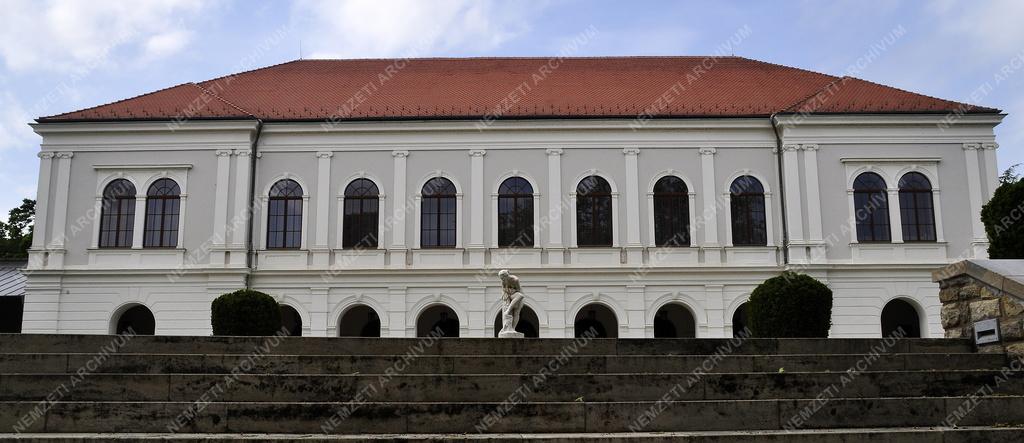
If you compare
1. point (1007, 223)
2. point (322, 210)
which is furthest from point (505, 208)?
point (1007, 223)

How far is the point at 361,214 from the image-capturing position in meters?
27.0

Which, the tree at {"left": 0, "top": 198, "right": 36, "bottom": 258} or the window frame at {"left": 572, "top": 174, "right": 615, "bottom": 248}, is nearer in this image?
the window frame at {"left": 572, "top": 174, "right": 615, "bottom": 248}

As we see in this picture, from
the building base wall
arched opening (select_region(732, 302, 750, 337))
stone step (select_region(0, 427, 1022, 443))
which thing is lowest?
stone step (select_region(0, 427, 1022, 443))

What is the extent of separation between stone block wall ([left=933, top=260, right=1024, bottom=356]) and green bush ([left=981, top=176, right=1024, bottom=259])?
2.19 feet

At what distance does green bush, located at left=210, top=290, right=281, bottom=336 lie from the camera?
18094 millimetres

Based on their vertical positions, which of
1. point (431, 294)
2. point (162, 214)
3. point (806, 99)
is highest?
point (806, 99)

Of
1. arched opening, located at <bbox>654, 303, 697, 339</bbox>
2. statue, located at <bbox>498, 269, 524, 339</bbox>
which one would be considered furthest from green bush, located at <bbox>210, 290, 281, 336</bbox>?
arched opening, located at <bbox>654, 303, 697, 339</bbox>

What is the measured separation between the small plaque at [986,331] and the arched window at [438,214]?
17.5m

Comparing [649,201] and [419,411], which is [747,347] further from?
[649,201]

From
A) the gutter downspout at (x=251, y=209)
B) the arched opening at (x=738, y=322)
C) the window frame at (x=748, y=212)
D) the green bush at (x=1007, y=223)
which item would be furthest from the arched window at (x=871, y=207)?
the gutter downspout at (x=251, y=209)

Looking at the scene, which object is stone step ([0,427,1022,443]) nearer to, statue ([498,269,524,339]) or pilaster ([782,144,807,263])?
statue ([498,269,524,339])

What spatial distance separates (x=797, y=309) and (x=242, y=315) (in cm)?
1145

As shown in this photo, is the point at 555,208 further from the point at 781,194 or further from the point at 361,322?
the point at 361,322

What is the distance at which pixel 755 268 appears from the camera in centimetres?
2594
